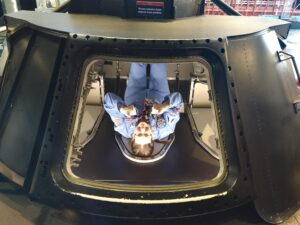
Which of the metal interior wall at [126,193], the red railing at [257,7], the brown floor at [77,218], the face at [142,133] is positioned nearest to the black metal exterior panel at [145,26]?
the metal interior wall at [126,193]

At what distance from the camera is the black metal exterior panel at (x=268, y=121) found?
3.51ft

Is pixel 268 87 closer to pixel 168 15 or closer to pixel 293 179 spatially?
pixel 293 179

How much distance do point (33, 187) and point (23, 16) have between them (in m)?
0.78

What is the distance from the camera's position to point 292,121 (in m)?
1.21

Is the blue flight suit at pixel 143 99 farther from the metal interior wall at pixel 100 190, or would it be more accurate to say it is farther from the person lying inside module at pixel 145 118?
the metal interior wall at pixel 100 190

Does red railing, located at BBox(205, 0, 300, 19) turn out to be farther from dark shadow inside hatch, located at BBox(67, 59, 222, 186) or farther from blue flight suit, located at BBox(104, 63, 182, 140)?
blue flight suit, located at BBox(104, 63, 182, 140)

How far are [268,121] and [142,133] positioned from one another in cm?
67

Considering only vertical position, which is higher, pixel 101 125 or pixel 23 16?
pixel 23 16

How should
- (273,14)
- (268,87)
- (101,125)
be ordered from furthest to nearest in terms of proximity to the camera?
(273,14), (101,125), (268,87)

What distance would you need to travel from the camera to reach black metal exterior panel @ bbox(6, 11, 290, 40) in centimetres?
103

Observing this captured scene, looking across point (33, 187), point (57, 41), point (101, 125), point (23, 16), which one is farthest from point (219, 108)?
point (101, 125)

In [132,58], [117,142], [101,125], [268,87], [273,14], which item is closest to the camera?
[132,58]

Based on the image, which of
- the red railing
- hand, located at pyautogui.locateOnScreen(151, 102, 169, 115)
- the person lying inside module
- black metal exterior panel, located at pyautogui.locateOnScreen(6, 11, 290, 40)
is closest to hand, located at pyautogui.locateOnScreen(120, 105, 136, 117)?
the person lying inside module

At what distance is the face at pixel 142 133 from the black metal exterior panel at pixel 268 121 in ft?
2.00
